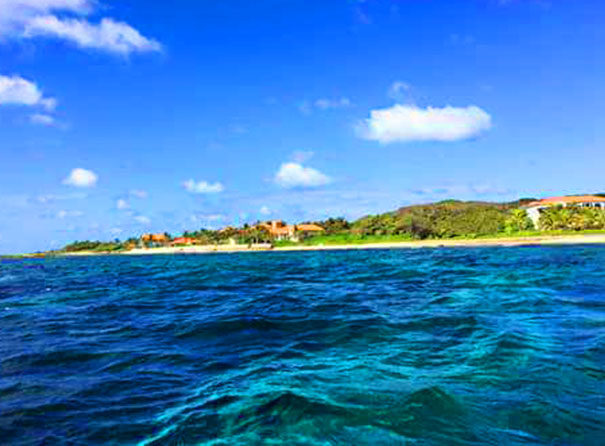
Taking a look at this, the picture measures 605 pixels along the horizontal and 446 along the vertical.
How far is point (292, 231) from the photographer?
154375mm

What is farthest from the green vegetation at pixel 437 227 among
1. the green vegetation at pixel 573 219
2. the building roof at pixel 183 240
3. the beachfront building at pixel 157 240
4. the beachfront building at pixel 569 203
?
the beachfront building at pixel 157 240

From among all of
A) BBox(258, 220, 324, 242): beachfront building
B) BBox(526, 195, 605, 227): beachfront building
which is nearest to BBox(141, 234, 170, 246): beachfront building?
BBox(258, 220, 324, 242): beachfront building

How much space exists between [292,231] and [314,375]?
14770 centimetres

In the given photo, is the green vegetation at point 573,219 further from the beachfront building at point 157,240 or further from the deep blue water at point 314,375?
the beachfront building at point 157,240

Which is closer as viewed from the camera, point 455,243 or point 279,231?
point 455,243

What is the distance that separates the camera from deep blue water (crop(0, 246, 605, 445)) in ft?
15.8

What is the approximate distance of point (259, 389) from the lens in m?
6.14

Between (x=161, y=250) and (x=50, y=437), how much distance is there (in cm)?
17383

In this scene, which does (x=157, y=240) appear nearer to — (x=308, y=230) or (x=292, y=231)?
(x=292, y=231)

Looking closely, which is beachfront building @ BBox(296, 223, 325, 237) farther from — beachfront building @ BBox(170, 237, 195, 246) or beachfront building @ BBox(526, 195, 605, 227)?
beachfront building @ BBox(526, 195, 605, 227)

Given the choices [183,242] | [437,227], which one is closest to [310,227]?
[437,227]

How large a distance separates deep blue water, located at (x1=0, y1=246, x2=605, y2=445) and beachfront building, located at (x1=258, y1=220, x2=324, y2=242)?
135 meters

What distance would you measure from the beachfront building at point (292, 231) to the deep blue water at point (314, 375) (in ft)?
442

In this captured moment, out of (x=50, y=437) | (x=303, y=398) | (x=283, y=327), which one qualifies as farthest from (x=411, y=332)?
(x=50, y=437)
